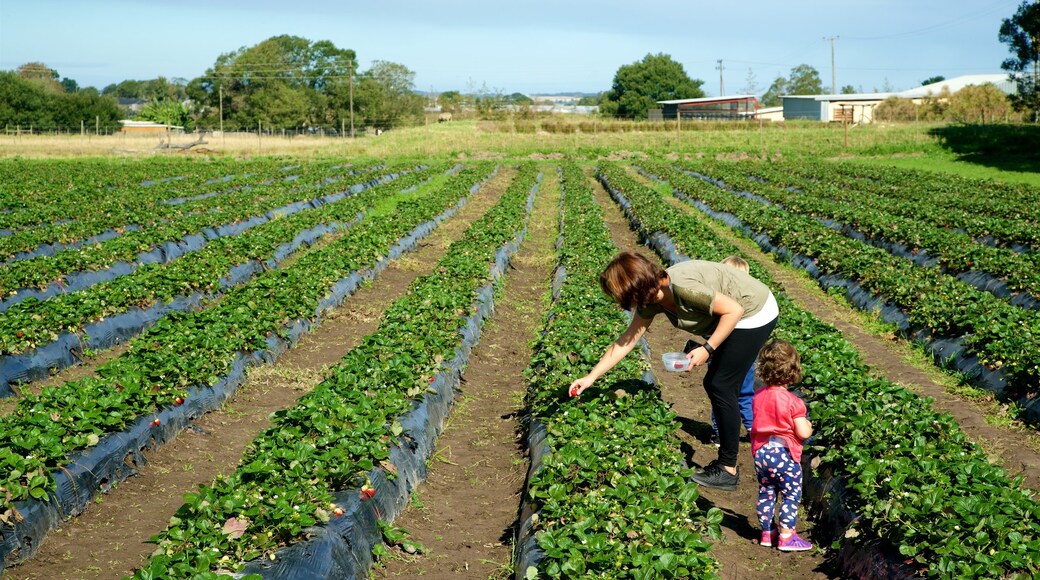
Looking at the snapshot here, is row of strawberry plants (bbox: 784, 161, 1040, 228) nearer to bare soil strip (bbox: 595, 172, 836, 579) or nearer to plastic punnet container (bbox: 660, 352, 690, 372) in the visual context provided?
bare soil strip (bbox: 595, 172, 836, 579)

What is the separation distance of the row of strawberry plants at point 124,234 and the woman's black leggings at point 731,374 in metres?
10.2

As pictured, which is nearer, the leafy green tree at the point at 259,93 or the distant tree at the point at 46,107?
the distant tree at the point at 46,107

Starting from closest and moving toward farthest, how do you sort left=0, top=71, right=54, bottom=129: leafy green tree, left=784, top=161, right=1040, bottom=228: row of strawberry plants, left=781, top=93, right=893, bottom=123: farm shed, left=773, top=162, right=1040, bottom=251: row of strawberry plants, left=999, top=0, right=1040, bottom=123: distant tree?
left=773, top=162, right=1040, bottom=251: row of strawberry plants, left=784, top=161, right=1040, bottom=228: row of strawberry plants, left=999, top=0, right=1040, bottom=123: distant tree, left=0, top=71, right=54, bottom=129: leafy green tree, left=781, top=93, right=893, bottom=123: farm shed

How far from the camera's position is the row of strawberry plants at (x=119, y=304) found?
31.9ft

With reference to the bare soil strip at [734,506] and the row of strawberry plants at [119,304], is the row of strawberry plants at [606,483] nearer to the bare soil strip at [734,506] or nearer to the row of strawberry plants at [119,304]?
the bare soil strip at [734,506]

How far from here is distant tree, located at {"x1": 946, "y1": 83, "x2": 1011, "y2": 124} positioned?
61.0 metres

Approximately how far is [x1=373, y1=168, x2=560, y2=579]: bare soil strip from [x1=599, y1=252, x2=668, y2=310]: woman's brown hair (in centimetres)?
193

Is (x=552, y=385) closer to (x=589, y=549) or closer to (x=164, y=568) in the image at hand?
(x=589, y=549)

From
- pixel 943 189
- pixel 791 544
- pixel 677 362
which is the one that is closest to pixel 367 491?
pixel 677 362

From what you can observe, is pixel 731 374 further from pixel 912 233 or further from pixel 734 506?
pixel 912 233

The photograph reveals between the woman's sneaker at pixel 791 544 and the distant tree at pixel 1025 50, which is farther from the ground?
the distant tree at pixel 1025 50

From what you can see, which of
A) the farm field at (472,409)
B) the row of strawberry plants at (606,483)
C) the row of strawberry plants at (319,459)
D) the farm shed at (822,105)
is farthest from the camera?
the farm shed at (822,105)

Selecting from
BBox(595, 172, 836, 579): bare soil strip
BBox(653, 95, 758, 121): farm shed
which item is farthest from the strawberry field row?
BBox(653, 95, 758, 121): farm shed

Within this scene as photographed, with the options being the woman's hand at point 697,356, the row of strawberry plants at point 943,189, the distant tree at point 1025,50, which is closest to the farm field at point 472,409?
the woman's hand at point 697,356
